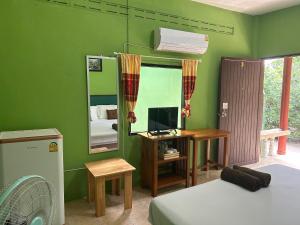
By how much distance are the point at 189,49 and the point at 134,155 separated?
1763 mm

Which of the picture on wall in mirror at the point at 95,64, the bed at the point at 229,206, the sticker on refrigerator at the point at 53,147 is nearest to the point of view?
the bed at the point at 229,206

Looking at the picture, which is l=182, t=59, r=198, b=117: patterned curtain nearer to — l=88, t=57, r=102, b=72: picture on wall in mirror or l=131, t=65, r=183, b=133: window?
l=131, t=65, r=183, b=133: window

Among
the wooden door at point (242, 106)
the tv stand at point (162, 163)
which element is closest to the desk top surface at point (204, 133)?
the tv stand at point (162, 163)

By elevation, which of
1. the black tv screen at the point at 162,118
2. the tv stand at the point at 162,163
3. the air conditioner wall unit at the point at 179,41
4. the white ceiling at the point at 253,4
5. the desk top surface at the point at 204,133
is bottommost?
the tv stand at the point at 162,163

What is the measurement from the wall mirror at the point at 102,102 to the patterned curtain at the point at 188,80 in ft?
3.64

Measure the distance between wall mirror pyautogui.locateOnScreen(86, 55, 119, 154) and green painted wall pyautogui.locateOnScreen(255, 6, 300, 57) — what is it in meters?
2.86

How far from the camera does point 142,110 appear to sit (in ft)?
10.7

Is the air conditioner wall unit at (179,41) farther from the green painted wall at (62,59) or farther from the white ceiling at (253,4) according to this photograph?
the white ceiling at (253,4)

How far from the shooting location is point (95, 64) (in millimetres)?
2826

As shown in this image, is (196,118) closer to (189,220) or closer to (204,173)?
(204,173)

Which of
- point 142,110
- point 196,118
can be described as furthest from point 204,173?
point 142,110

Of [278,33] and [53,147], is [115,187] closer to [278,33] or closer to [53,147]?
[53,147]

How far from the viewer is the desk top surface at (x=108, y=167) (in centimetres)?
249

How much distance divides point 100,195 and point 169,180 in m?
1.07
